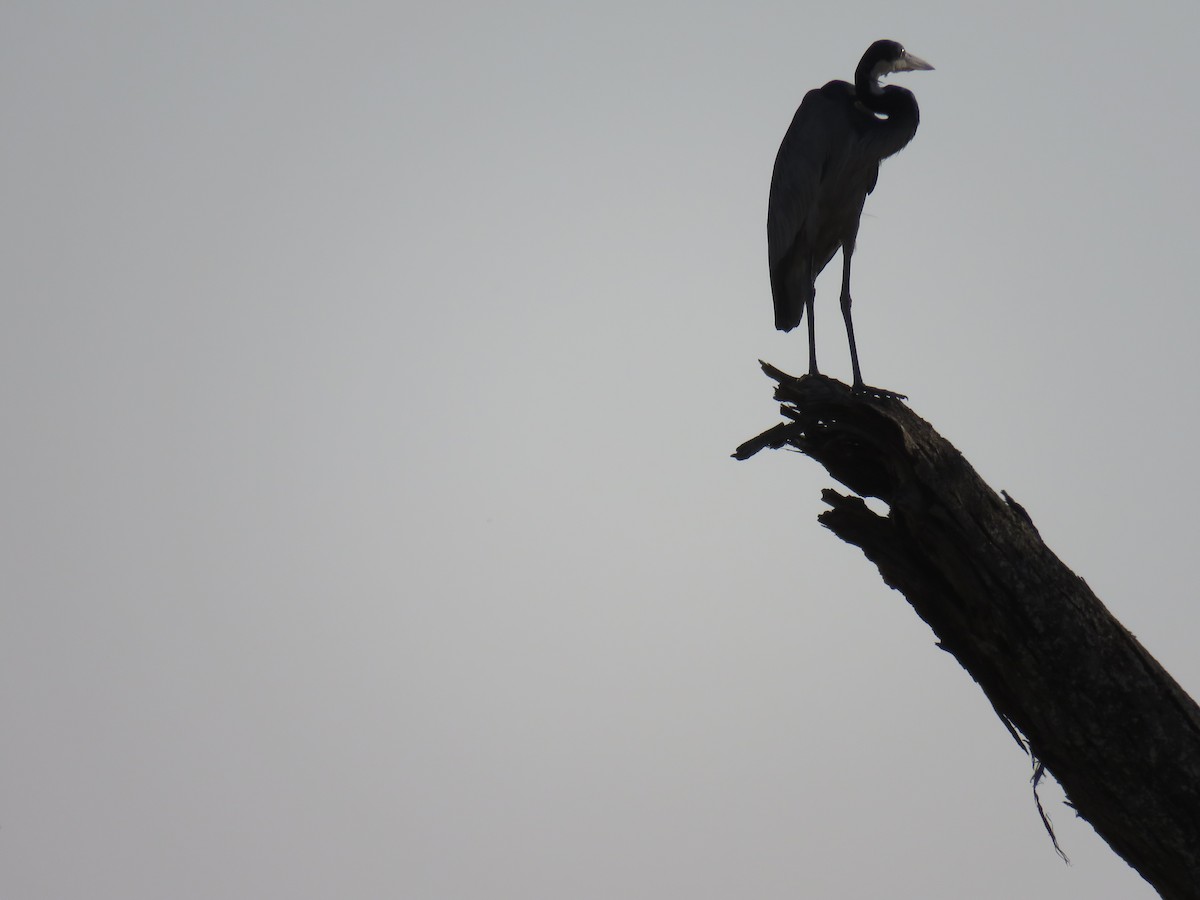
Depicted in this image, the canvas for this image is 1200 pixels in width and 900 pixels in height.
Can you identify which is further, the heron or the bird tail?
the bird tail

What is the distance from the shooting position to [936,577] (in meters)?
3.97

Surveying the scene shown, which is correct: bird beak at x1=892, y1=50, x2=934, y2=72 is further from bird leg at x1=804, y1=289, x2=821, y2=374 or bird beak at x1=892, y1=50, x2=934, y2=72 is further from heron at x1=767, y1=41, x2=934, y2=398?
bird leg at x1=804, y1=289, x2=821, y2=374

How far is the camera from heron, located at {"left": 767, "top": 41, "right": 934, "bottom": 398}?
7824 mm

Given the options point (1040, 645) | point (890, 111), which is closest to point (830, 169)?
point (890, 111)

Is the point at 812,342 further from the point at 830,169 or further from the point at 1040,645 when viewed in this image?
the point at 1040,645

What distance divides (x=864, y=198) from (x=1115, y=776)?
533 centimetres

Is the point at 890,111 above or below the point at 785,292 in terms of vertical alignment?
above

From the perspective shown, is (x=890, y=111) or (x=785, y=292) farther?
(x=785, y=292)

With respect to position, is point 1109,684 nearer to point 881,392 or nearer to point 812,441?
point 812,441

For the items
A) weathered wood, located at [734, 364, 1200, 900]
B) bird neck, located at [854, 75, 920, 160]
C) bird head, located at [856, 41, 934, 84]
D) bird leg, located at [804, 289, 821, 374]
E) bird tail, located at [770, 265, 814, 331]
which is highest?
bird head, located at [856, 41, 934, 84]

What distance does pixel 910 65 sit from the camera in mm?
8422

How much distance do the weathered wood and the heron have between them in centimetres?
352

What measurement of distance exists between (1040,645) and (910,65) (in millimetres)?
→ 5828

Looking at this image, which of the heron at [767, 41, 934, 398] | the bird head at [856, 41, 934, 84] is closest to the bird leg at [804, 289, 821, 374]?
the heron at [767, 41, 934, 398]
